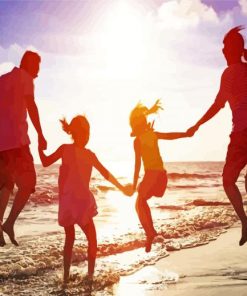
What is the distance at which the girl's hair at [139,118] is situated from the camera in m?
6.38

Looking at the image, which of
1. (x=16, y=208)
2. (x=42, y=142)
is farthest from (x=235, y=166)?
(x=16, y=208)

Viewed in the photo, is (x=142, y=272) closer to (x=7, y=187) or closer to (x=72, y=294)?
(x=72, y=294)

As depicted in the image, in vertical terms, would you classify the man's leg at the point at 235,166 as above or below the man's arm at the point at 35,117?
below

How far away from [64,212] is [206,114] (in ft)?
8.14

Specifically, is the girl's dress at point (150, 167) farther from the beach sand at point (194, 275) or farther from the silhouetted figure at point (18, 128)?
the beach sand at point (194, 275)

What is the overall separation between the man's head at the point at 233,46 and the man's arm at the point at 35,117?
2577mm

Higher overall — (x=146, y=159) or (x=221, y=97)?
(x=221, y=97)

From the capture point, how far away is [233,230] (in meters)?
13.8

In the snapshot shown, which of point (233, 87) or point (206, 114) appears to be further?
point (206, 114)

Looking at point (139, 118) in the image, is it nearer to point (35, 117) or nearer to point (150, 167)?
point (150, 167)

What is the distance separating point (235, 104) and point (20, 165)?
2.92 meters

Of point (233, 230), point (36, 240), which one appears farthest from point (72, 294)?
point (233, 230)

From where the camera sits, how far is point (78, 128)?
264 inches

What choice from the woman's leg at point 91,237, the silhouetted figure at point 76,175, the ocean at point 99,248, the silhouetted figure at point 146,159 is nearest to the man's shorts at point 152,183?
the silhouetted figure at point 146,159
